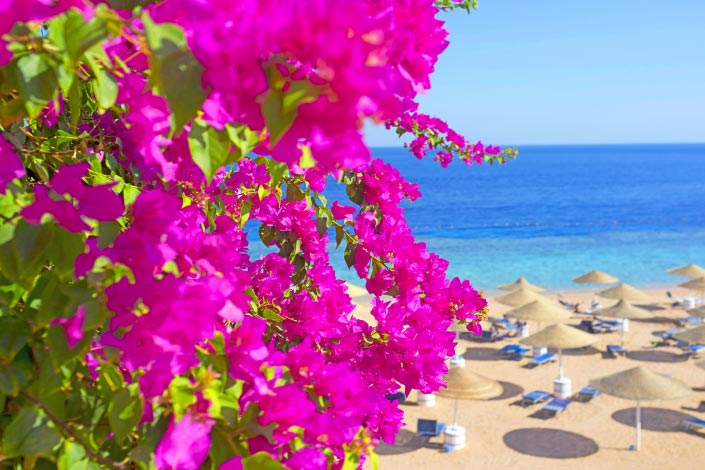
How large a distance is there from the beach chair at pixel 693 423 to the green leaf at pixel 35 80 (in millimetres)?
15918

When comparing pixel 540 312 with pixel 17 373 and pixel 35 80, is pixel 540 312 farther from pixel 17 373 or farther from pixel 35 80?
pixel 35 80

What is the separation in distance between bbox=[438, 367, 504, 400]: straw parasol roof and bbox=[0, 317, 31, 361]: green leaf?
1416cm

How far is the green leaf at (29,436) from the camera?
3.33 ft

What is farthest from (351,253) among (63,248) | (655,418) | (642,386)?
(655,418)

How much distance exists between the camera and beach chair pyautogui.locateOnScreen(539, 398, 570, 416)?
1546 centimetres

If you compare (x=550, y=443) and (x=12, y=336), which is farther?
(x=550, y=443)

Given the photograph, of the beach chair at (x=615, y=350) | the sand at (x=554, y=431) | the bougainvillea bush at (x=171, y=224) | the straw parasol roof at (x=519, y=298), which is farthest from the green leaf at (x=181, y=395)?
the beach chair at (x=615, y=350)

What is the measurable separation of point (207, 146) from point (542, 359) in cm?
2037

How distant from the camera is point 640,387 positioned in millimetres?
13688

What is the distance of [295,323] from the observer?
2633 millimetres

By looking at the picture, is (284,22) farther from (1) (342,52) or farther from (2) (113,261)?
(2) (113,261)

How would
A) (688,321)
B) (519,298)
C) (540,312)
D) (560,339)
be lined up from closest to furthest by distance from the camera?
(560,339) → (540,312) → (519,298) → (688,321)

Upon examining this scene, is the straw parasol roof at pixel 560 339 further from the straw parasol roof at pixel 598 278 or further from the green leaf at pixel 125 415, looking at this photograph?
the green leaf at pixel 125 415

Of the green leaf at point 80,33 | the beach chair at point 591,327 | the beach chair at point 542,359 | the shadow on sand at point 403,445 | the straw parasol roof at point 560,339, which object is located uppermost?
the beach chair at point 591,327
